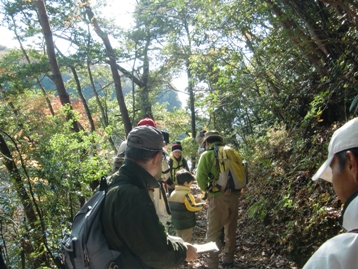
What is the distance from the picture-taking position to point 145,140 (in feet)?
7.36

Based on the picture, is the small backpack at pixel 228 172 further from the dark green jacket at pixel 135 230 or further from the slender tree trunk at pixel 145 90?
the slender tree trunk at pixel 145 90

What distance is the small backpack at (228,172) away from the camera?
487 centimetres

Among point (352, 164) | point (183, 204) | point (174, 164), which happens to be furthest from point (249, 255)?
point (352, 164)

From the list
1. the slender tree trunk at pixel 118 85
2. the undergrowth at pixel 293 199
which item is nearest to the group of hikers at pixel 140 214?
the undergrowth at pixel 293 199

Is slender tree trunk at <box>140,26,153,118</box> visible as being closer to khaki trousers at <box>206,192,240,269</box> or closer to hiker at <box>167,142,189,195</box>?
hiker at <box>167,142,189,195</box>

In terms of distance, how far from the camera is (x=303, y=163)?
19.6ft

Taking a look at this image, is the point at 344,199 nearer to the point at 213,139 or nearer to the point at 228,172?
the point at 228,172

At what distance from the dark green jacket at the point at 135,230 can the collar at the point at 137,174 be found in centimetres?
8

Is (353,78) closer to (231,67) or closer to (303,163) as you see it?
(303,163)

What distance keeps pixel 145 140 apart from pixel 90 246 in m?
0.83

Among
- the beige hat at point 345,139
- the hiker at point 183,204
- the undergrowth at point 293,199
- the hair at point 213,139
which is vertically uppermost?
the hair at point 213,139

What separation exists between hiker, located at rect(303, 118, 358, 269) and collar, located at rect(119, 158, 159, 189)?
1.21m

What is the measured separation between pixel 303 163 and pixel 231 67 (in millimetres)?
3339

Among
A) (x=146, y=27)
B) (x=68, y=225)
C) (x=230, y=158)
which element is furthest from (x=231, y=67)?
(x=146, y=27)
